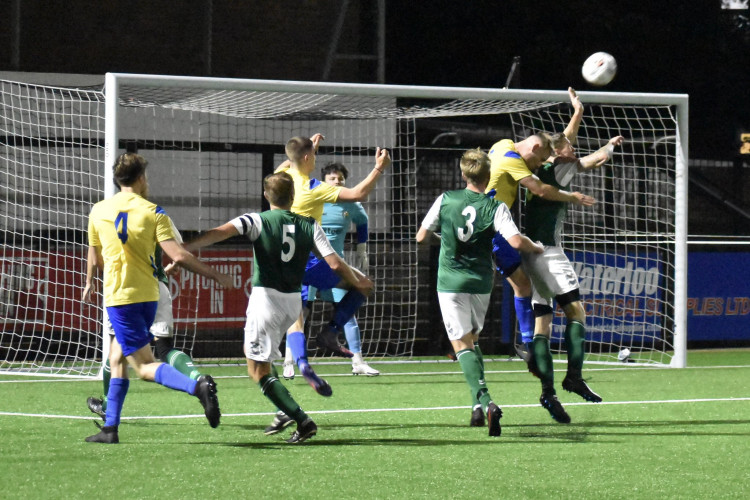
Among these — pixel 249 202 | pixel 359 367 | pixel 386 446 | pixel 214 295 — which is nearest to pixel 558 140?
pixel 386 446

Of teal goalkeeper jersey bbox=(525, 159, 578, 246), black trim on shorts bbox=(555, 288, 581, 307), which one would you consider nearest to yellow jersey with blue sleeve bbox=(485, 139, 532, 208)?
teal goalkeeper jersey bbox=(525, 159, 578, 246)

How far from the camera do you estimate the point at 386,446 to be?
25.1 ft

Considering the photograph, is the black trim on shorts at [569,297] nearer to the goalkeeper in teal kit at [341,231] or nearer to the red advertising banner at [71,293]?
the goalkeeper in teal kit at [341,231]

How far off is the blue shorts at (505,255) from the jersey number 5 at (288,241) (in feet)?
7.69

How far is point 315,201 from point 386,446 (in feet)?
9.69

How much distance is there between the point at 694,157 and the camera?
20.5m

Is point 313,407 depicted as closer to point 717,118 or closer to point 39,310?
point 39,310

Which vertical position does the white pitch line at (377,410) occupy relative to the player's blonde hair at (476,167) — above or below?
below

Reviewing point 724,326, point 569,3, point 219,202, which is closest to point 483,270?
point 219,202

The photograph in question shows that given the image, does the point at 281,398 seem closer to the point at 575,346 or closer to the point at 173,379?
the point at 173,379

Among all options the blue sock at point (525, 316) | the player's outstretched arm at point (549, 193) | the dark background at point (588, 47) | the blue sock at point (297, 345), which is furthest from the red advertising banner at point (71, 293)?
the dark background at point (588, 47)

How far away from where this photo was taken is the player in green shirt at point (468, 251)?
8188 millimetres

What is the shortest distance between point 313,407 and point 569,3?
15952mm

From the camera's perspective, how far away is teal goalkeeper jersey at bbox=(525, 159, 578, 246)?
31.1 ft
